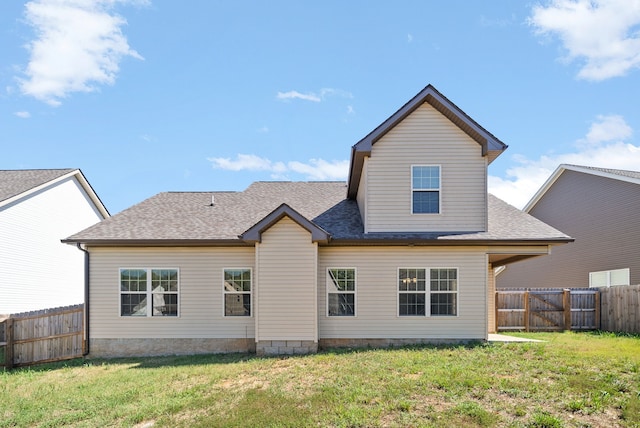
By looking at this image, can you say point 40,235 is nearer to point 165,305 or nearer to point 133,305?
point 133,305

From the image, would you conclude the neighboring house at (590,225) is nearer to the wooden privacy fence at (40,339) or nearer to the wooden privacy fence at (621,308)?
the wooden privacy fence at (621,308)

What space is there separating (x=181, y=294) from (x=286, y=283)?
3.25m

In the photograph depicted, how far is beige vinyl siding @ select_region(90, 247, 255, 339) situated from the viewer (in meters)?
12.8

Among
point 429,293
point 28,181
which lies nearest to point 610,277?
point 429,293

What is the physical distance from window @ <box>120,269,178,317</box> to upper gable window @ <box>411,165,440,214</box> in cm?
737

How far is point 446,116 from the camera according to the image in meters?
13.0

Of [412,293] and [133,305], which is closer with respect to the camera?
[412,293]

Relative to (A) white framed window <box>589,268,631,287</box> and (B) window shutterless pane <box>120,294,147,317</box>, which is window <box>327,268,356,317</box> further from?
(A) white framed window <box>589,268,631,287</box>

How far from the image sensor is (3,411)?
8.42 m

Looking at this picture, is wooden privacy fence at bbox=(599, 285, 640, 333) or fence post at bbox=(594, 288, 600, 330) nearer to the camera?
wooden privacy fence at bbox=(599, 285, 640, 333)

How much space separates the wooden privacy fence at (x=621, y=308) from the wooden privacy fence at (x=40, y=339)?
1731cm

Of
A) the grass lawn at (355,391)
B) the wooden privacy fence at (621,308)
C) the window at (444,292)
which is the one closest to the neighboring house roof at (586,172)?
the wooden privacy fence at (621,308)

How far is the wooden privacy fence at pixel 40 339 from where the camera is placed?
1277 centimetres

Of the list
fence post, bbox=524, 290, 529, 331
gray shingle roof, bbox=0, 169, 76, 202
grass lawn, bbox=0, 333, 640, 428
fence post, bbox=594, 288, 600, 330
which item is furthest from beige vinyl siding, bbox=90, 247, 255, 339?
fence post, bbox=594, 288, 600, 330
